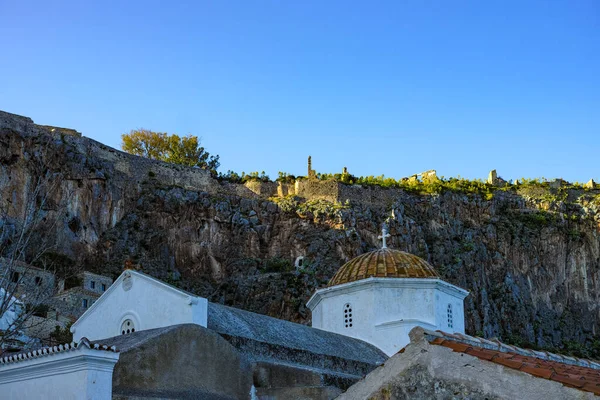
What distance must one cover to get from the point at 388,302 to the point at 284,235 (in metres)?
44.8

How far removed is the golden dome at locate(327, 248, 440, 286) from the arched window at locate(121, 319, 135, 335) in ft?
29.6

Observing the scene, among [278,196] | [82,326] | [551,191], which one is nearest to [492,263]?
[551,191]

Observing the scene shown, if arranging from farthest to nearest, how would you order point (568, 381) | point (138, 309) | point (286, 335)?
point (286, 335)
point (138, 309)
point (568, 381)

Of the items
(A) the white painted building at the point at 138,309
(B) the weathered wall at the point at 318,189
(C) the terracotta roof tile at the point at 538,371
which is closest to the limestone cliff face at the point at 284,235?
(B) the weathered wall at the point at 318,189

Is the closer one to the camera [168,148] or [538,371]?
[538,371]

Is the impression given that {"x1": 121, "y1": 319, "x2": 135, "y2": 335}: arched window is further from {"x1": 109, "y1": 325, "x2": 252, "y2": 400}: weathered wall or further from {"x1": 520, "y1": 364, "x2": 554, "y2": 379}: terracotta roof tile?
{"x1": 520, "y1": 364, "x2": 554, "y2": 379}: terracotta roof tile

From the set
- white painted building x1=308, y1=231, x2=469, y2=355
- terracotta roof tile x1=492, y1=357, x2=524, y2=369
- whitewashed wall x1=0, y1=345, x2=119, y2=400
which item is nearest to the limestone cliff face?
white painted building x1=308, y1=231, x2=469, y2=355

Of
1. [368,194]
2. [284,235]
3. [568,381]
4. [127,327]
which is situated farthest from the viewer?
[368,194]

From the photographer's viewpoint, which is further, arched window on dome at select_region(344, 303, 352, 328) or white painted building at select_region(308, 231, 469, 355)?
arched window on dome at select_region(344, 303, 352, 328)

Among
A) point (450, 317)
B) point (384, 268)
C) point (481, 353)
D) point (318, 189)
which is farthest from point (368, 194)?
point (481, 353)

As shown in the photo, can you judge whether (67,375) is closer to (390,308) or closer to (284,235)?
(390,308)

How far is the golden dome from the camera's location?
2897 cm

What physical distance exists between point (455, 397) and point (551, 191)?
279 feet

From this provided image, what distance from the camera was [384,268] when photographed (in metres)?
29.2
